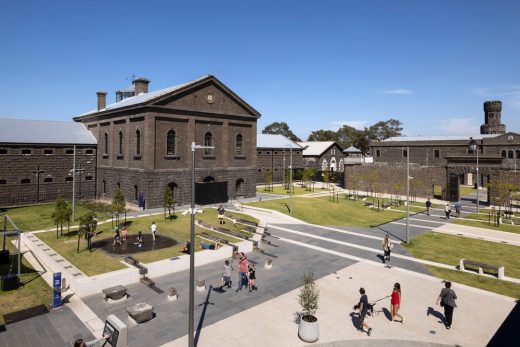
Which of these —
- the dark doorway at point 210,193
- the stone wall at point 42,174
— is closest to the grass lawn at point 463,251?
the dark doorway at point 210,193

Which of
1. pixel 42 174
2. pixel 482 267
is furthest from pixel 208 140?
pixel 482 267

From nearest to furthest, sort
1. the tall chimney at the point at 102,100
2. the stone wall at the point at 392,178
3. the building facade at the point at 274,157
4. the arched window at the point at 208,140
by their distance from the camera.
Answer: the arched window at the point at 208,140 → the tall chimney at the point at 102,100 → the stone wall at the point at 392,178 → the building facade at the point at 274,157

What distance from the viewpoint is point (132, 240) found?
25750mm

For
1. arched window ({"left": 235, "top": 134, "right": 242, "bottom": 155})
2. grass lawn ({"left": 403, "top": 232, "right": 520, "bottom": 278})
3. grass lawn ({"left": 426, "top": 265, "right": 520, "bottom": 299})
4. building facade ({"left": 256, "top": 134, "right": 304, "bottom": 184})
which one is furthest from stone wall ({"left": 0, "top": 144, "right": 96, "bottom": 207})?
grass lawn ({"left": 426, "top": 265, "right": 520, "bottom": 299})

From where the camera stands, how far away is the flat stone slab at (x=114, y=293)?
15915 millimetres

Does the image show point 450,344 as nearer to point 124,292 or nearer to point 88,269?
point 124,292

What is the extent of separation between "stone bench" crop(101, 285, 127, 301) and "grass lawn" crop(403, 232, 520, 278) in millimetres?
19425

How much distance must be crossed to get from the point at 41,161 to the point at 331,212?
35.6m

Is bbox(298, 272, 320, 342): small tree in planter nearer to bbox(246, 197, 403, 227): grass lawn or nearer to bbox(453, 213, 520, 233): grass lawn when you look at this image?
bbox(246, 197, 403, 227): grass lawn

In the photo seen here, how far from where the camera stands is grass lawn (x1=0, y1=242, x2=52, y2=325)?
49.8 feet

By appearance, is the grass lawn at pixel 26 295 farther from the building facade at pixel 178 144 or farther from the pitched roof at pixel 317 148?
the pitched roof at pixel 317 148

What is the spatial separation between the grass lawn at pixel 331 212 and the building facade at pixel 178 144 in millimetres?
6401

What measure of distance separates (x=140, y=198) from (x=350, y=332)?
1117 inches

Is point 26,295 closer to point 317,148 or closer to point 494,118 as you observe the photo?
point 317,148
